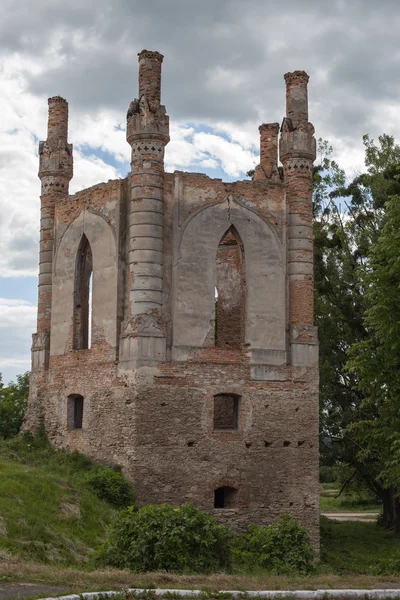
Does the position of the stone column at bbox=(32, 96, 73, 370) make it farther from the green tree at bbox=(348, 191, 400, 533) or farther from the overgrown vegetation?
the green tree at bbox=(348, 191, 400, 533)

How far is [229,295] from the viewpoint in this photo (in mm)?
22328

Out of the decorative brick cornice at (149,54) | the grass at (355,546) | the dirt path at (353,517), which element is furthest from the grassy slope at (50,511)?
the dirt path at (353,517)

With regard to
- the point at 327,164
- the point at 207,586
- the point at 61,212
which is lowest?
the point at 207,586

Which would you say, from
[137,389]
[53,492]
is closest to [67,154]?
[137,389]

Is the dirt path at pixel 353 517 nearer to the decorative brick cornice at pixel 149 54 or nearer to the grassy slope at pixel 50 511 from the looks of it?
the grassy slope at pixel 50 511

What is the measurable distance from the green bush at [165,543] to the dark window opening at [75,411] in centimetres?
712

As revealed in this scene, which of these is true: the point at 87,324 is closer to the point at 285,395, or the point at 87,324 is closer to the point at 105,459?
the point at 105,459

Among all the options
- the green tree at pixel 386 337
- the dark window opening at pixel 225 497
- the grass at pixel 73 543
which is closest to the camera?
the grass at pixel 73 543

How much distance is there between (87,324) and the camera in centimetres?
2109

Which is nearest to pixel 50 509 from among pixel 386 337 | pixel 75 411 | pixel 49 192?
pixel 75 411

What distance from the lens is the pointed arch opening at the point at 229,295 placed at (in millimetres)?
21734

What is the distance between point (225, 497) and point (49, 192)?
911 cm

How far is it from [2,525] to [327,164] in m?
18.4

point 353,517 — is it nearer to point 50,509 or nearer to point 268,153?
point 268,153
